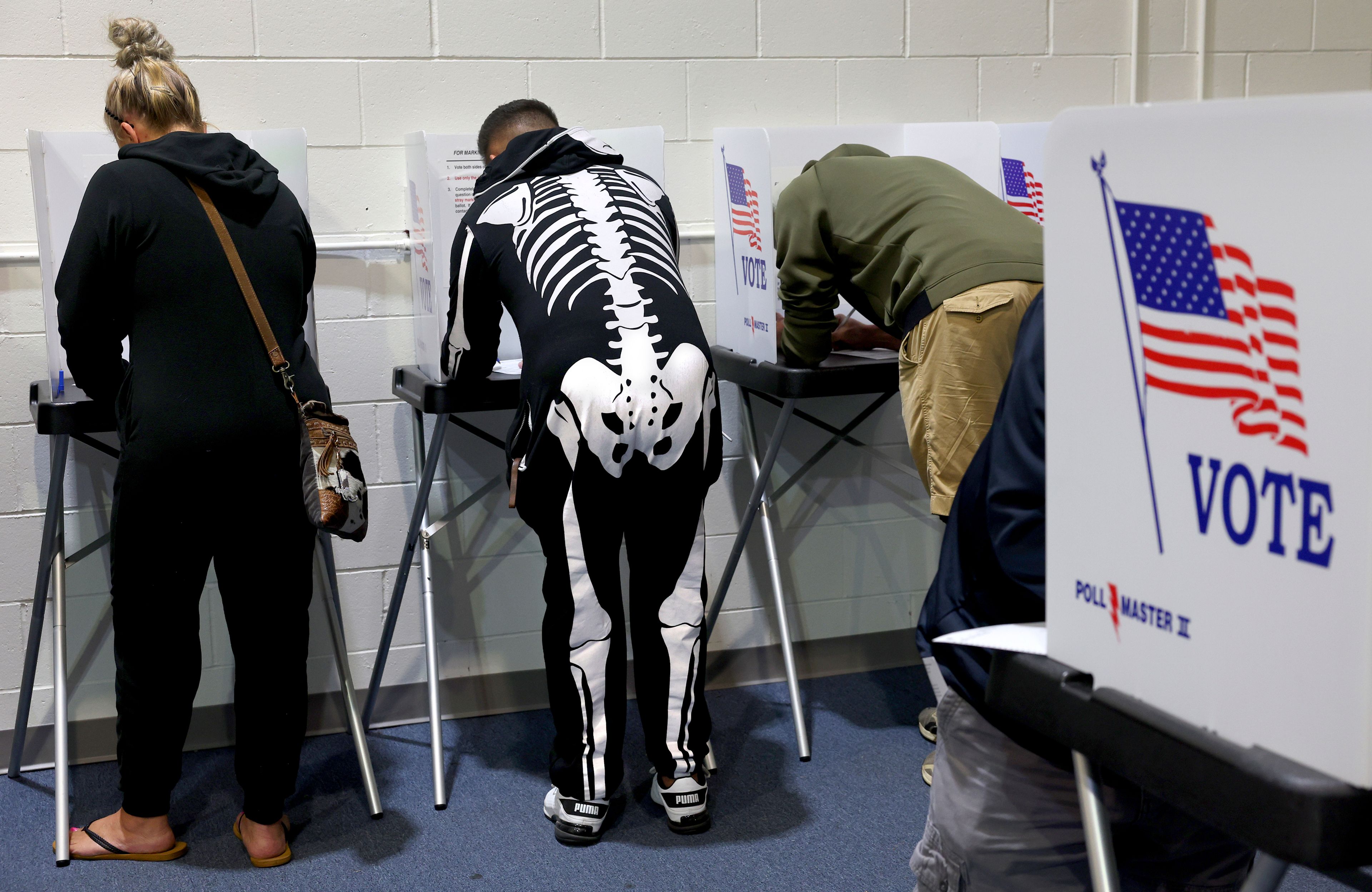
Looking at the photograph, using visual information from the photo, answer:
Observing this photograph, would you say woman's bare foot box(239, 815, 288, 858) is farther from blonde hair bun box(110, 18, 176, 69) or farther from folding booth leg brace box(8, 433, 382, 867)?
blonde hair bun box(110, 18, 176, 69)

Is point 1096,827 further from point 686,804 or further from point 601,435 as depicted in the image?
point 686,804

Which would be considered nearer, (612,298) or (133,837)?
(612,298)

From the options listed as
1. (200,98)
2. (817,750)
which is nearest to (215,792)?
(817,750)

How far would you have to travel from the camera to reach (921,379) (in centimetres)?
211

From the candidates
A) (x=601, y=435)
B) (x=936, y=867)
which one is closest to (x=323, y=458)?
(x=601, y=435)

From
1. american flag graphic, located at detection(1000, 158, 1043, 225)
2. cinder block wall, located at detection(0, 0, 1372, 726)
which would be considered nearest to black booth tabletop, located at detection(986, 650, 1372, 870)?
cinder block wall, located at detection(0, 0, 1372, 726)

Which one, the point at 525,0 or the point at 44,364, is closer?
the point at 44,364

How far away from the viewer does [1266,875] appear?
70 centimetres

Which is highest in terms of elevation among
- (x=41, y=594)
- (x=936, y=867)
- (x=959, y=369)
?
(x=959, y=369)

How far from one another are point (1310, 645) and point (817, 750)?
1.95 m

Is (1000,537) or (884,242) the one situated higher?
(884,242)

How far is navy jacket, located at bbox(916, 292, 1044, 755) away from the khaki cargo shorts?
0.99m

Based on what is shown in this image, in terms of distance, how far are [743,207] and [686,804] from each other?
123 cm

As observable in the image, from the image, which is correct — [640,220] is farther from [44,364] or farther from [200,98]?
[44,364]
